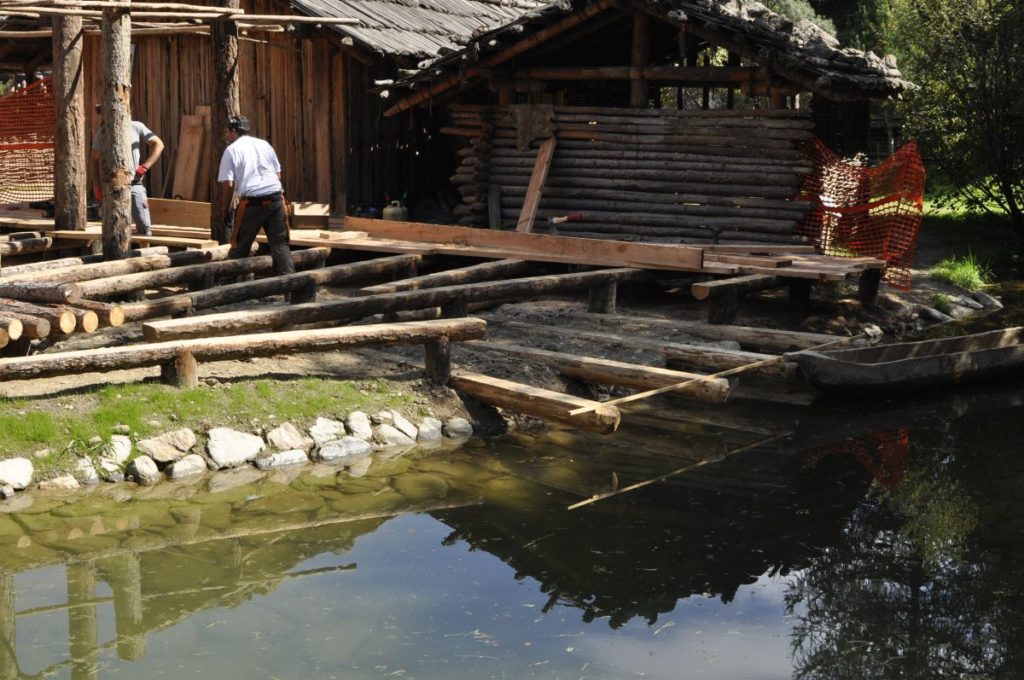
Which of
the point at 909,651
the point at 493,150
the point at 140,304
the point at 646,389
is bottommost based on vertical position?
the point at 909,651

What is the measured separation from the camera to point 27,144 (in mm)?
15984

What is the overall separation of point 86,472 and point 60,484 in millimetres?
→ 191

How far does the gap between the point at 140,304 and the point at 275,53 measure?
8.10m

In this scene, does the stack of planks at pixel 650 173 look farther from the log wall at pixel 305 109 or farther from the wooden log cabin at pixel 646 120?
the log wall at pixel 305 109

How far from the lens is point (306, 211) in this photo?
16234 mm

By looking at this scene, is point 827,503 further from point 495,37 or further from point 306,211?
point 306,211

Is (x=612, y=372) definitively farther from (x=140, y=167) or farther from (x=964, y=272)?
(x=964, y=272)

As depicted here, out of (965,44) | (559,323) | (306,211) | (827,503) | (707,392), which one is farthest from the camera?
(965,44)

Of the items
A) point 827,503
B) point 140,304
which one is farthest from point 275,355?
point 827,503

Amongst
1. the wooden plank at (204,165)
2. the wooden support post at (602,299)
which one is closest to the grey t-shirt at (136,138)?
the wooden plank at (204,165)

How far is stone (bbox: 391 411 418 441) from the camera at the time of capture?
9.18m

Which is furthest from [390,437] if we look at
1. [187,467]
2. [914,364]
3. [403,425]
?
[914,364]

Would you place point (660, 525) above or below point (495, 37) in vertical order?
below

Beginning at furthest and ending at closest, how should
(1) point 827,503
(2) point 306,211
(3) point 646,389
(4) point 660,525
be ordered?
(2) point 306,211, (3) point 646,389, (1) point 827,503, (4) point 660,525
